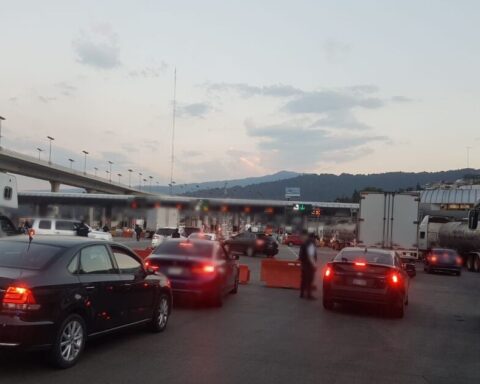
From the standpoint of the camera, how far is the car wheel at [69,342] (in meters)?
6.81

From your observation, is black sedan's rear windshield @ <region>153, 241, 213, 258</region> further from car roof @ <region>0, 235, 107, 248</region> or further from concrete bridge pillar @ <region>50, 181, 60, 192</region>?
concrete bridge pillar @ <region>50, 181, 60, 192</region>

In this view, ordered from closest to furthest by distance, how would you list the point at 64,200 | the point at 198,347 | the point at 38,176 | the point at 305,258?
the point at 198,347
the point at 305,258
the point at 38,176
the point at 64,200

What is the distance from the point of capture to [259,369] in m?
7.40

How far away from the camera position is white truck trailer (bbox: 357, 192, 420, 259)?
88.3 ft

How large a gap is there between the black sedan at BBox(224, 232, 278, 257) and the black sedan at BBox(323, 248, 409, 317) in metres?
26.0

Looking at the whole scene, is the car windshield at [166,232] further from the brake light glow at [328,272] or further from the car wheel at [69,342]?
the car wheel at [69,342]

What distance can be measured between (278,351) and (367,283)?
4503 mm

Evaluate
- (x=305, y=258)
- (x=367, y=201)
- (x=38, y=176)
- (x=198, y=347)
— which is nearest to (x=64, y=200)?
(x=38, y=176)

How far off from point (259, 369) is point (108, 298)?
2162mm

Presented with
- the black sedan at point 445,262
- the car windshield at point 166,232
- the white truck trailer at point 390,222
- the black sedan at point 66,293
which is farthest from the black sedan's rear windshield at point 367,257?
the car windshield at point 166,232

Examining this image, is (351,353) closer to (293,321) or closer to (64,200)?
(293,321)

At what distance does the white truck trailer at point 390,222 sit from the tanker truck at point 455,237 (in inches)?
116

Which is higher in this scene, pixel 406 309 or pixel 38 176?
pixel 38 176

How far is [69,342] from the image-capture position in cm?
706
